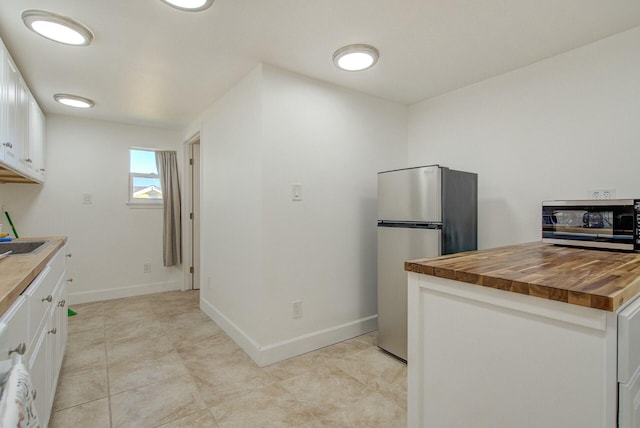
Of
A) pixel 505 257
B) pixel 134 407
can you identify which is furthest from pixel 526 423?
pixel 134 407

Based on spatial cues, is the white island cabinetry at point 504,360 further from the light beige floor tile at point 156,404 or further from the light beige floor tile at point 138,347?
the light beige floor tile at point 138,347

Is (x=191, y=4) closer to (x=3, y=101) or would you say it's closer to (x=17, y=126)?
(x=3, y=101)

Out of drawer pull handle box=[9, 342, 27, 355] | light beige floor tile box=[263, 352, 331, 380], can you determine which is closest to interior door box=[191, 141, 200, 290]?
light beige floor tile box=[263, 352, 331, 380]

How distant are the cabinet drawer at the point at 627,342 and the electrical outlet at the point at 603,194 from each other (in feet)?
4.99

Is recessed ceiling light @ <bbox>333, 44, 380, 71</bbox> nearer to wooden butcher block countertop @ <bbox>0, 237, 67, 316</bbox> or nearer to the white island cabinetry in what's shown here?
the white island cabinetry

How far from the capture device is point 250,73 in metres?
2.46

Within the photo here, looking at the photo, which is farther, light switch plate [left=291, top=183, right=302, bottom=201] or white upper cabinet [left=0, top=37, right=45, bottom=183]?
light switch plate [left=291, top=183, right=302, bottom=201]

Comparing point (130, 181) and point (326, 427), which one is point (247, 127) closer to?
point (326, 427)

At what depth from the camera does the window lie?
4.09 m

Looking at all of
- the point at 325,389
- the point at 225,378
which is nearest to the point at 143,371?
the point at 225,378

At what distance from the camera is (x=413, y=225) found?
7.57ft

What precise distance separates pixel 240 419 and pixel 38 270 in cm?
123

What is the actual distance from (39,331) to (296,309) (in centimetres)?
153

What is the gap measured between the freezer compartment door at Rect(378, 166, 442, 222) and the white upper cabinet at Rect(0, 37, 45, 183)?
2493mm
